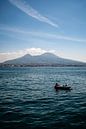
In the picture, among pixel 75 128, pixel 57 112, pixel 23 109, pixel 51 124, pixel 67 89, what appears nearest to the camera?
pixel 75 128

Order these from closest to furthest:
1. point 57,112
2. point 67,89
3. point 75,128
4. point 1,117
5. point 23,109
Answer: point 75,128 < point 1,117 < point 57,112 < point 23,109 < point 67,89

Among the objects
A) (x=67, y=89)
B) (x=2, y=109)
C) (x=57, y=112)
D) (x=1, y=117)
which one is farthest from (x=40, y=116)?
(x=67, y=89)

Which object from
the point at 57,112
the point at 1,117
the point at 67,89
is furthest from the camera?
the point at 67,89

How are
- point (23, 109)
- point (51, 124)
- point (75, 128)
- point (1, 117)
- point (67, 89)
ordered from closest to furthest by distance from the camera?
point (75, 128) < point (51, 124) < point (1, 117) < point (23, 109) < point (67, 89)

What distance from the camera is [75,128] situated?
19.9m

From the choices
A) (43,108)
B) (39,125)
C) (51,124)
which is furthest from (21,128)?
(43,108)

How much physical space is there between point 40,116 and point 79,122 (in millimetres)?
4746

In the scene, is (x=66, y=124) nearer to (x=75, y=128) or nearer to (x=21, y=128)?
(x=75, y=128)

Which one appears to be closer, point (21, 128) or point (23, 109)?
point (21, 128)

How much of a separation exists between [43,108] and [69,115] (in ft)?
15.9

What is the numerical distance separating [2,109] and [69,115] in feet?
30.9

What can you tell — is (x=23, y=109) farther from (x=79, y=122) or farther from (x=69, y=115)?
(x=79, y=122)

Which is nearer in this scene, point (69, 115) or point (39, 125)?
point (39, 125)

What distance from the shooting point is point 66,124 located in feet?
69.4
